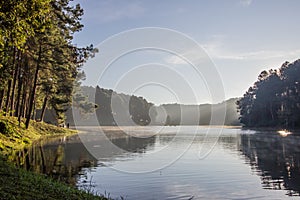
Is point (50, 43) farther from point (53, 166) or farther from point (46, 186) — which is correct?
point (46, 186)

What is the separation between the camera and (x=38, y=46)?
4338 centimetres

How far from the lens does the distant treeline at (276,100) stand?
110 metres

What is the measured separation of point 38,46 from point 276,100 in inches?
3866

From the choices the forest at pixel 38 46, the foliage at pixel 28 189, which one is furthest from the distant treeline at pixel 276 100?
the foliage at pixel 28 189

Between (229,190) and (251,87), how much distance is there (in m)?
139

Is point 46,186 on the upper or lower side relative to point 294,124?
lower

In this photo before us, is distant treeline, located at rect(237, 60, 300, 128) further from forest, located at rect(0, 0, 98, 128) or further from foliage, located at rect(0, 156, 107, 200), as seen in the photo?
foliage, located at rect(0, 156, 107, 200)

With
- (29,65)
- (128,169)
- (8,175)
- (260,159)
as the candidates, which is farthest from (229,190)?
(29,65)

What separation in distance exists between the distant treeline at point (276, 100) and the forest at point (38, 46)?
76.3 meters

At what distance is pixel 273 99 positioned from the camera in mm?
122062

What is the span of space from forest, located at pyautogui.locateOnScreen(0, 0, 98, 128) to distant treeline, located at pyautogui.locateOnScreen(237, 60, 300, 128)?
7631 cm

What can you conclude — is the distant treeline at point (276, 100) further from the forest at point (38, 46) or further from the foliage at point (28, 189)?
the foliage at point (28, 189)

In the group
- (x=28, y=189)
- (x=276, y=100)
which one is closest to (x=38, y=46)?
(x=28, y=189)

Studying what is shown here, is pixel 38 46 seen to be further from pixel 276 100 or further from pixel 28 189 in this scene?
pixel 276 100
